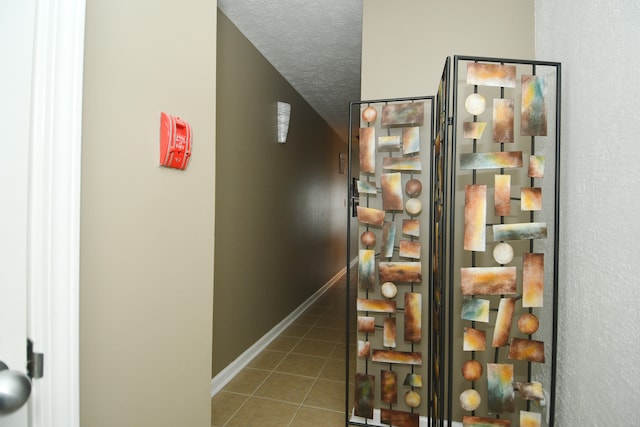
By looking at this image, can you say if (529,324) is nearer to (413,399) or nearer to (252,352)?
(413,399)

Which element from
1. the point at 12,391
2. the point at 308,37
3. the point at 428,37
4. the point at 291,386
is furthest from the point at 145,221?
the point at 308,37

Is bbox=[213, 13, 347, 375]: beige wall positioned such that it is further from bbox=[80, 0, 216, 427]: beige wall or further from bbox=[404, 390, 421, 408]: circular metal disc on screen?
bbox=[404, 390, 421, 408]: circular metal disc on screen

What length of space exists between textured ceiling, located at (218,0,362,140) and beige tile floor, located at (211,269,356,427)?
260cm

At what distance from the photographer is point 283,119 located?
3.40 m

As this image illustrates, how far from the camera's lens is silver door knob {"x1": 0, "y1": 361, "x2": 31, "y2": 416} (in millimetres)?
510

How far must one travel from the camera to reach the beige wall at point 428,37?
1.84 metres

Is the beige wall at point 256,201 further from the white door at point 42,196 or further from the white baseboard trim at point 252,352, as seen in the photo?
the white door at point 42,196

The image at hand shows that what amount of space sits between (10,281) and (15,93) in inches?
13.2

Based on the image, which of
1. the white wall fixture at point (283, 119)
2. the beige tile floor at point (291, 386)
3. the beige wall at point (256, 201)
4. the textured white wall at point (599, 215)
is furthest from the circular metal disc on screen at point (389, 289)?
the white wall fixture at point (283, 119)

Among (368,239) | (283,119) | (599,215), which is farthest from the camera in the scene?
(283,119)

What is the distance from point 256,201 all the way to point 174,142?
77.0 inches

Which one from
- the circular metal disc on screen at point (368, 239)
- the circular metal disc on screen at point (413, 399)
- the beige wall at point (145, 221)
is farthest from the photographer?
the circular metal disc on screen at point (368, 239)

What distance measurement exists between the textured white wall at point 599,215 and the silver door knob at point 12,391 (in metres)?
1.36

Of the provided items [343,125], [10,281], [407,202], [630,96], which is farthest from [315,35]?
[343,125]
